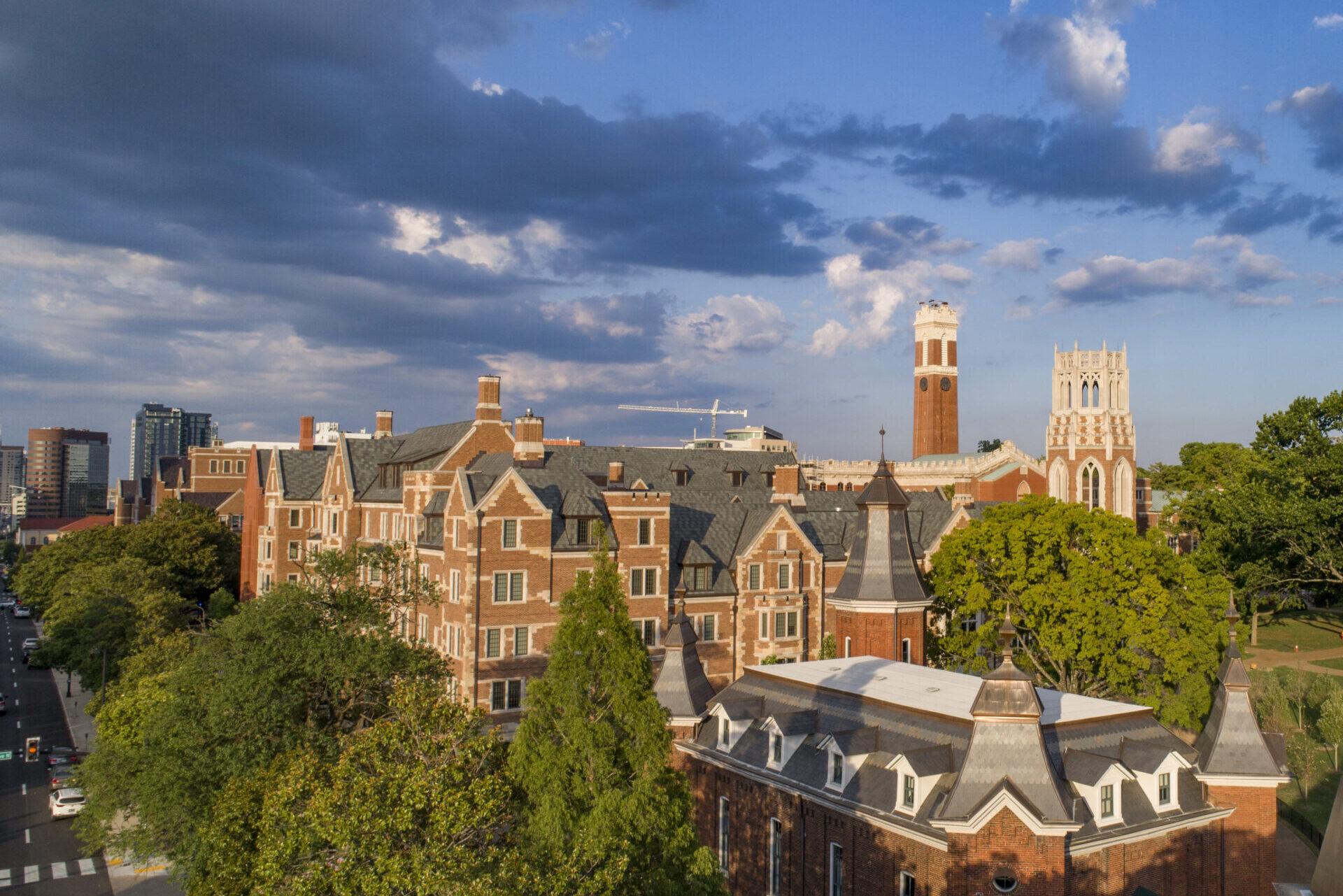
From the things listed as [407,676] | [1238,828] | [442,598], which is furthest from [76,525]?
[1238,828]

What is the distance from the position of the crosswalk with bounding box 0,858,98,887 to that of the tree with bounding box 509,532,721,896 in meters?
31.3

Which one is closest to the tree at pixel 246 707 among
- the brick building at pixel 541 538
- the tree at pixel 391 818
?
the tree at pixel 391 818

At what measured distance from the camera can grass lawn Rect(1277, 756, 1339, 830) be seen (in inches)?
1906

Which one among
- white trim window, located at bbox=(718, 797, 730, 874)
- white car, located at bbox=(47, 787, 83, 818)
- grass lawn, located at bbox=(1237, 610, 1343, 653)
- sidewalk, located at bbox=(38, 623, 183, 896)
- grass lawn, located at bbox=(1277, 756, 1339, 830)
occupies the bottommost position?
sidewalk, located at bbox=(38, 623, 183, 896)

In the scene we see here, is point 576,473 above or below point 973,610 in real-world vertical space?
above

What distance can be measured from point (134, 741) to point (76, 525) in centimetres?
17636

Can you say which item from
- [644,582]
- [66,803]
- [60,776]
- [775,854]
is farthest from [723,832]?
[60,776]

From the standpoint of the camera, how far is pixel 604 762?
25.5m

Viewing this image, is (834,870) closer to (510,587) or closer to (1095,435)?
(510,587)

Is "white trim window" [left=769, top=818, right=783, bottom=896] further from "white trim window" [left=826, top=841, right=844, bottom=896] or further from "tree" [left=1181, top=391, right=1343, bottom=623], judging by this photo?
"tree" [left=1181, top=391, right=1343, bottom=623]

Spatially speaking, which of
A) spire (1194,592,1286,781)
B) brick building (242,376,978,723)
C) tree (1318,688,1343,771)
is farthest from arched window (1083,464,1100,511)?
spire (1194,592,1286,781)

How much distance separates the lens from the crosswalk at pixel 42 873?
147ft

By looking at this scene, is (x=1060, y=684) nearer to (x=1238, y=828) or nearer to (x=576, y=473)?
(x=1238, y=828)

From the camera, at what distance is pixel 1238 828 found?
3322cm
